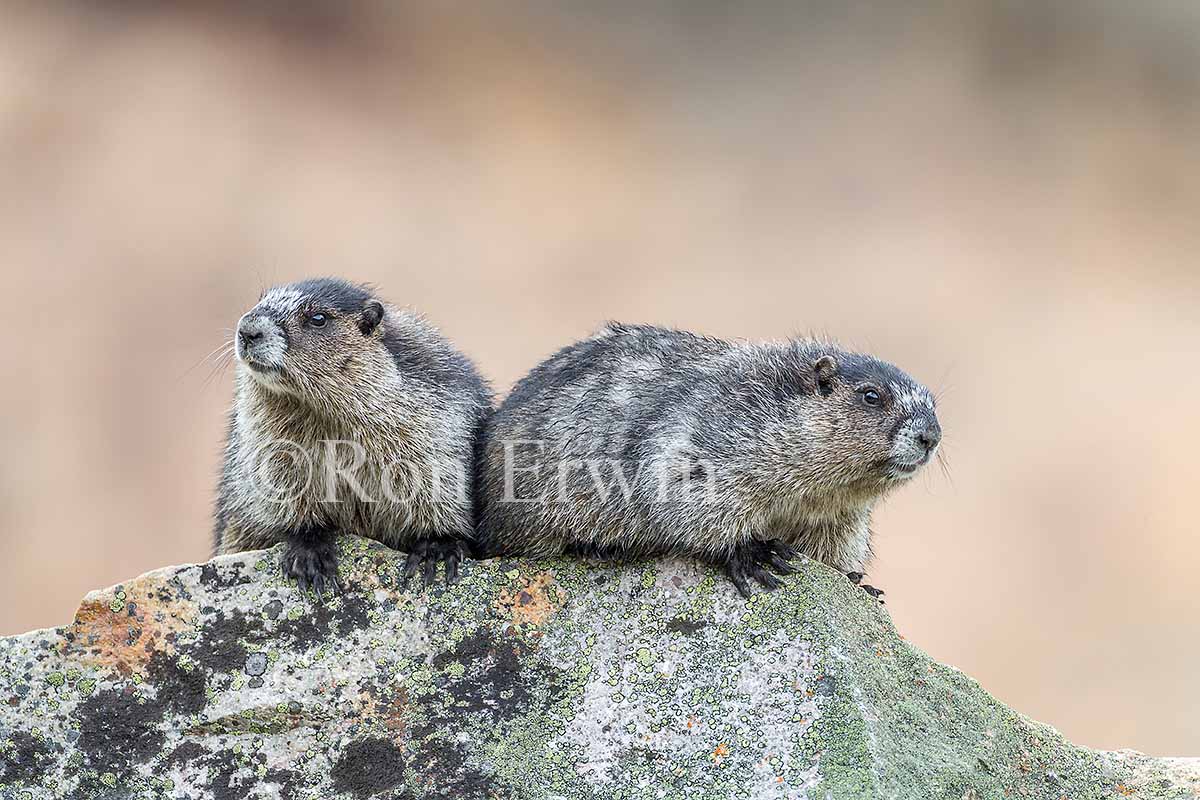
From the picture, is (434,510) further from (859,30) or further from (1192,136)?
(1192,136)

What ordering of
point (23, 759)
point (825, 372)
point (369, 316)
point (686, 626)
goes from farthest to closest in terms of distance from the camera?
point (369, 316), point (825, 372), point (686, 626), point (23, 759)

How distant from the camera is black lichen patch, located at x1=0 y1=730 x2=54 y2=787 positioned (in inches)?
214

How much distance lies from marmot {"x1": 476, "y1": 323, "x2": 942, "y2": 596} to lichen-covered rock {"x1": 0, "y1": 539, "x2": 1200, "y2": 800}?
293mm

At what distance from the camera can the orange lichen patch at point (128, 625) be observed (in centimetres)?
571

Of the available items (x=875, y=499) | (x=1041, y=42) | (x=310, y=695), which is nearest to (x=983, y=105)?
(x=1041, y=42)

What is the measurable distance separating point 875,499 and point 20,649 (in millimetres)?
3813

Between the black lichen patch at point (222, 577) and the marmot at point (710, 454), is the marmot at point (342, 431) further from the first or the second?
the black lichen patch at point (222, 577)

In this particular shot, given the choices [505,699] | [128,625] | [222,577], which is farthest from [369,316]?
[505,699]

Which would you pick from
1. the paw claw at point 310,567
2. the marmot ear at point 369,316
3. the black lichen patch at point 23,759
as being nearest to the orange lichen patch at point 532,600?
the paw claw at point 310,567

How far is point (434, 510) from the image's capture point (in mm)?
6836

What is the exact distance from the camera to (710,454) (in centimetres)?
657

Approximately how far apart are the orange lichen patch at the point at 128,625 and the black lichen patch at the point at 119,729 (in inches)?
5.4

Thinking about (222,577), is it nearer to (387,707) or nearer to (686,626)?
(387,707)

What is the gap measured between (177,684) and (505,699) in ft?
4.37
